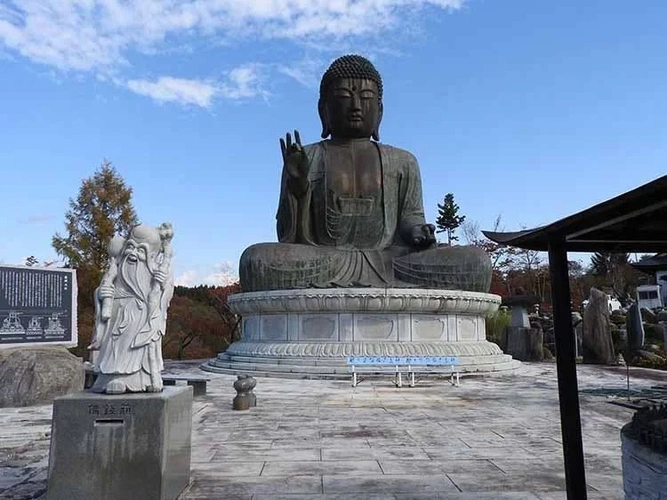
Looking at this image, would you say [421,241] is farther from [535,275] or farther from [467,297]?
[535,275]

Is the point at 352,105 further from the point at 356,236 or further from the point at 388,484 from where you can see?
the point at 388,484

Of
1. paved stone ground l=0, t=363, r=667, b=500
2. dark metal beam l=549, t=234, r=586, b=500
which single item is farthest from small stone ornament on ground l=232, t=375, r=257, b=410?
dark metal beam l=549, t=234, r=586, b=500

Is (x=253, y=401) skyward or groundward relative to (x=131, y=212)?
groundward

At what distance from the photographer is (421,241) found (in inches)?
511

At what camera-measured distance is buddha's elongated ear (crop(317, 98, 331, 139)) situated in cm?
1532

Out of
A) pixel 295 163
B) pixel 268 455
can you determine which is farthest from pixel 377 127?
pixel 268 455

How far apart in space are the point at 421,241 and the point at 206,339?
48.1ft

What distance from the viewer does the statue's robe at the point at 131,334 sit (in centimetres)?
390

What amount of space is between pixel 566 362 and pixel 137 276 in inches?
113

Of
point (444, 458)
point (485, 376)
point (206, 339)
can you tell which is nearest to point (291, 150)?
point (485, 376)

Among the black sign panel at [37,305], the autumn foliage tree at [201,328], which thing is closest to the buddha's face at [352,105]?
the black sign panel at [37,305]

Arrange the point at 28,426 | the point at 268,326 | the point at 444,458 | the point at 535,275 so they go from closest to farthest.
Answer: the point at 444,458 → the point at 28,426 → the point at 268,326 → the point at 535,275

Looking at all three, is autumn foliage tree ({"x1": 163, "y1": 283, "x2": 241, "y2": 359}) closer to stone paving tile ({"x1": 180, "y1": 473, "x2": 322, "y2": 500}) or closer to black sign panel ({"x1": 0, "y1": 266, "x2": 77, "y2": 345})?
black sign panel ({"x1": 0, "y1": 266, "x2": 77, "y2": 345})

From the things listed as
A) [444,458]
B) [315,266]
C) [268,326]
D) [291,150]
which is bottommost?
[444,458]
